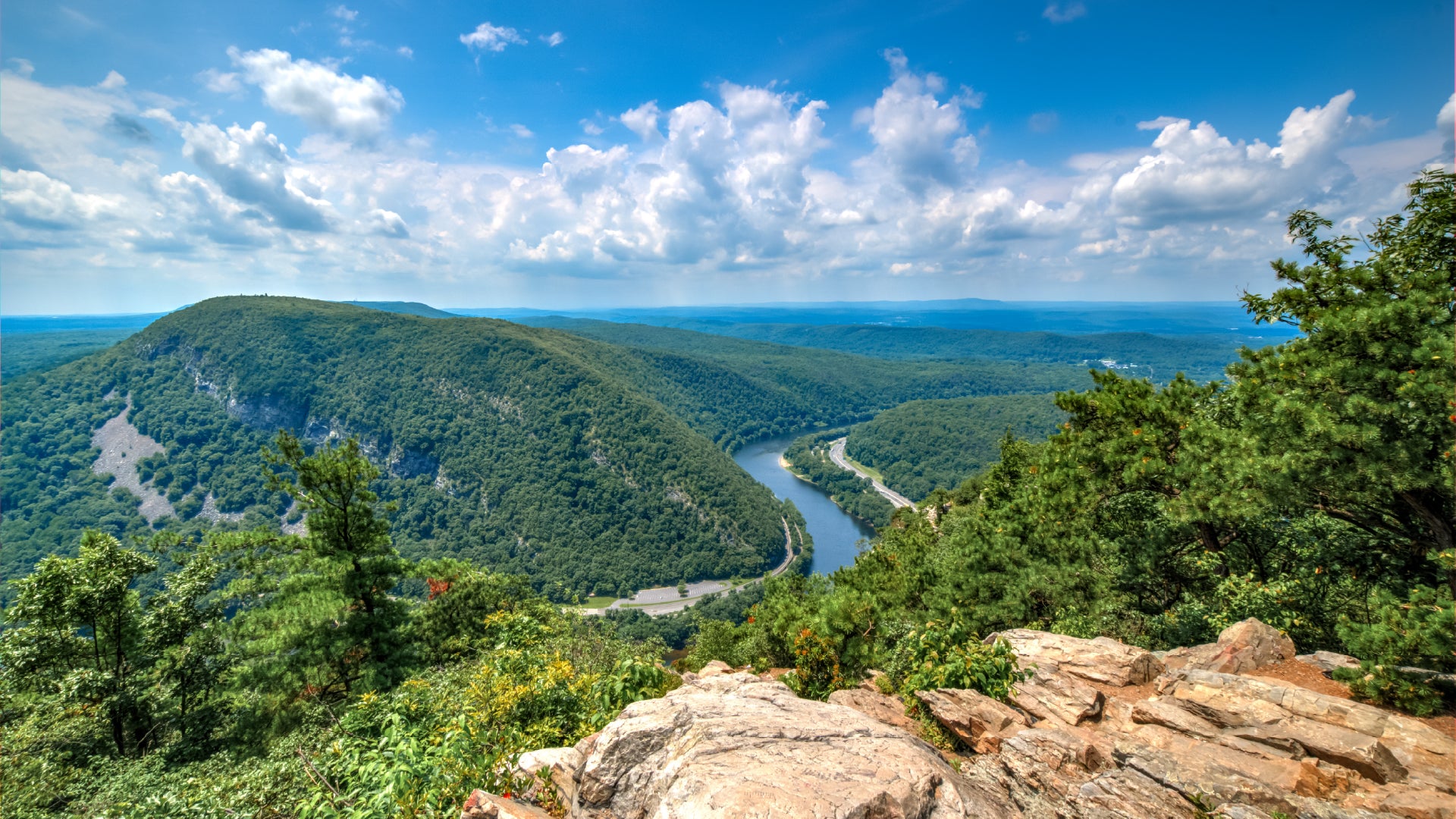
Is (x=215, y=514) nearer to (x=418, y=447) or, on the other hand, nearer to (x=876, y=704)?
(x=418, y=447)

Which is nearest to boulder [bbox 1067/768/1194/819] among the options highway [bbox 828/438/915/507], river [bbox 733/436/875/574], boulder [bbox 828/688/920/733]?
boulder [bbox 828/688/920/733]

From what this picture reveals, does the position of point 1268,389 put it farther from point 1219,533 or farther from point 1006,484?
point 1006,484

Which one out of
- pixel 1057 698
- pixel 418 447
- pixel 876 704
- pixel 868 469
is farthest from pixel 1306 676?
pixel 418 447

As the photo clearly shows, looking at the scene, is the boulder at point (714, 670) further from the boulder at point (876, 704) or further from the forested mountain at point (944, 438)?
the forested mountain at point (944, 438)

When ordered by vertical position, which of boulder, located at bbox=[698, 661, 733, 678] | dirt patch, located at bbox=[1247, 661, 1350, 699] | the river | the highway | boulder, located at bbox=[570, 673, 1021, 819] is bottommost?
the river

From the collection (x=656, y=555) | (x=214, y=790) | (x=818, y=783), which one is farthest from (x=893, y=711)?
(x=656, y=555)

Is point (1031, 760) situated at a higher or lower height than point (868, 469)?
higher

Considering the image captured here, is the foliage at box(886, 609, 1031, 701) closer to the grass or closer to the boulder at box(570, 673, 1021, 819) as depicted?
the boulder at box(570, 673, 1021, 819)
